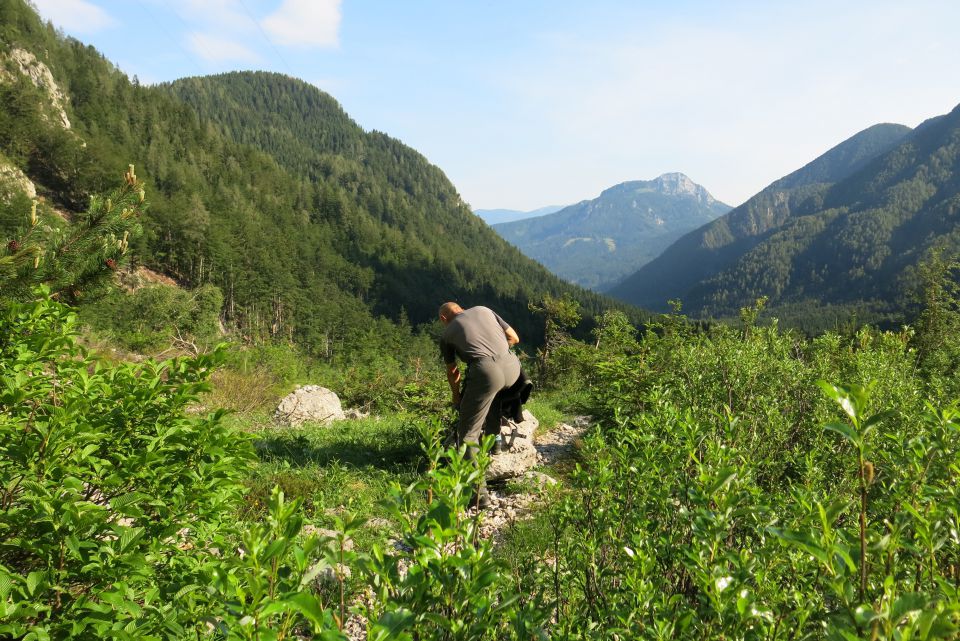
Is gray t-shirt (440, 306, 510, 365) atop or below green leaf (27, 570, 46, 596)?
below

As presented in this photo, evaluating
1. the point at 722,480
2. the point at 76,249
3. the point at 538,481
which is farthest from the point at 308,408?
the point at 722,480

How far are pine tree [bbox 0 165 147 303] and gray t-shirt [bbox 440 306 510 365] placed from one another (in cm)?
317

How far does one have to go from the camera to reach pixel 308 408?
8938 mm

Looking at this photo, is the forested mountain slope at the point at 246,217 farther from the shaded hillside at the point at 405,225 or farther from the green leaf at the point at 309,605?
the green leaf at the point at 309,605

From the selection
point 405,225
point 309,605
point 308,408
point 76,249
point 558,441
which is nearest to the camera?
point 309,605

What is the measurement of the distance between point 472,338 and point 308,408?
5.15 m

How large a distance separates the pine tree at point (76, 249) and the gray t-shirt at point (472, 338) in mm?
3172

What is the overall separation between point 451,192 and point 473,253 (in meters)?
45.8

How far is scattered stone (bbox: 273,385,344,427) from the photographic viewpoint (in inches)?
334

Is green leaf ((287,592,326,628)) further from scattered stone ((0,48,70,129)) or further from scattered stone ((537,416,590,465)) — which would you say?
scattered stone ((0,48,70,129))

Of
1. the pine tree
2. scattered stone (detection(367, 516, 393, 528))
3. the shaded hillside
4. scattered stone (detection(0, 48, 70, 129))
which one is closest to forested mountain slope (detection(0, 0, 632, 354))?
the shaded hillside

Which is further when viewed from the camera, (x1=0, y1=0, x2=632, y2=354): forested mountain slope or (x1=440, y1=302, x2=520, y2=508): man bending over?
(x1=0, y1=0, x2=632, y2=354): forested mountain slope

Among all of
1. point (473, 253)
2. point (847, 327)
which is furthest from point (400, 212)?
point (847, 327)

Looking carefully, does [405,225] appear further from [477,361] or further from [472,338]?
[477,361]
